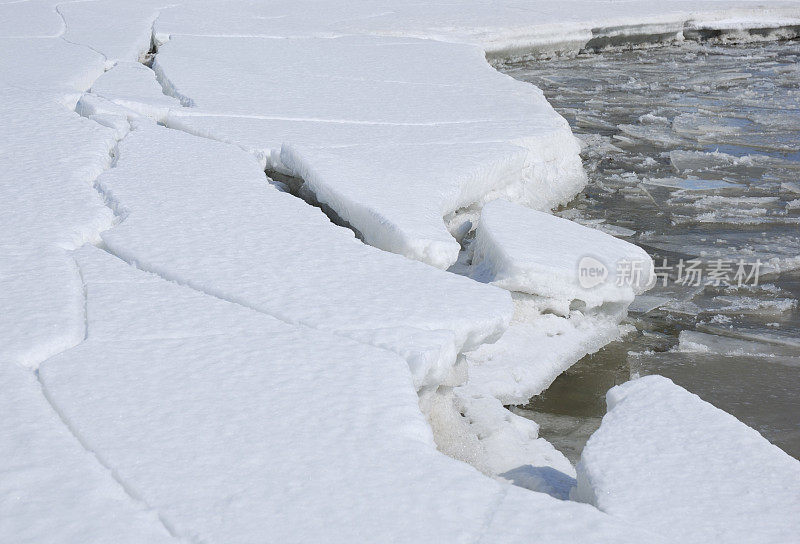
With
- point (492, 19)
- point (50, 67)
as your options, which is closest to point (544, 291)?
point (50, 67)

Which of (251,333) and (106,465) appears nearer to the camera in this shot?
(106,465)

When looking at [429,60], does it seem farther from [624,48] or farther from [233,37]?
[624,48]

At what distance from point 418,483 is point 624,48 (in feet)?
23.8

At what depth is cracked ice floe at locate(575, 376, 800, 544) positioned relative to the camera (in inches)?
→ 51.1

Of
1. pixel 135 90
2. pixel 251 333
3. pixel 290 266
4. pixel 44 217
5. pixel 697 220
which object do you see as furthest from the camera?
pixel 135 90

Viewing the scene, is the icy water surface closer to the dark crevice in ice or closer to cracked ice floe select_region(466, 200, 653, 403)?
cracked ice floe select_region(466, 200, 653, 403)

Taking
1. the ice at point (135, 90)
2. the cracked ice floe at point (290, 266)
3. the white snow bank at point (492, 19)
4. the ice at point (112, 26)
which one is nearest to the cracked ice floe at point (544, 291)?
the cracked ice floe at point (290, 266)

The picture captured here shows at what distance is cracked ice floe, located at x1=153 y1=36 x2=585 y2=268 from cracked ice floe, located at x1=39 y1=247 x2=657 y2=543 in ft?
2.48

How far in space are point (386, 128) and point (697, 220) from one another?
1355 millimetres

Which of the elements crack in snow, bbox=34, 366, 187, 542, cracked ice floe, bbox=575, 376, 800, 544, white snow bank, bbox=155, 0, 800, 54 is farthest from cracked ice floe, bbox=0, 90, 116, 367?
white snow bank, bbox=155, 0, 800, 54

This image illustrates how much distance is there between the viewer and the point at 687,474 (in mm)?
1427

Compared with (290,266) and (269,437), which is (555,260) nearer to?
(290,266)

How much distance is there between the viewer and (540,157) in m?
3.58
